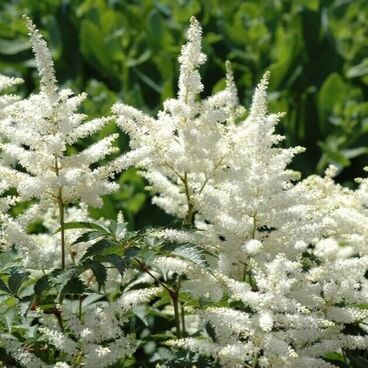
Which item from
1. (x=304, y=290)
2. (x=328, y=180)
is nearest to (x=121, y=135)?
(x=328, y=180)

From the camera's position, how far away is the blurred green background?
23.8 feet

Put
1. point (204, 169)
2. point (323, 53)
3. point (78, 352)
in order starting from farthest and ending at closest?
point (323, 53) < point (204, 169) < point (78, 352)

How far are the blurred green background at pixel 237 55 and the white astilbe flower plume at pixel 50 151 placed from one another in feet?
10.6

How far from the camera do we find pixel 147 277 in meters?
3.74

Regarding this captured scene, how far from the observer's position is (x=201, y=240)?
129 inches

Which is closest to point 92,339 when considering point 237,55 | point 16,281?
point 16,281

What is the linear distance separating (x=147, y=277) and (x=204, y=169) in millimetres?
613

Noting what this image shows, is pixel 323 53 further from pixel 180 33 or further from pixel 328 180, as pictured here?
pixel 328 180

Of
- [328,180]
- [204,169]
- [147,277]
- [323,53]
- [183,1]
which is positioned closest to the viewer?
[204,169]

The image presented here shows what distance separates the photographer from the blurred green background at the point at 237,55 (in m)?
7.26

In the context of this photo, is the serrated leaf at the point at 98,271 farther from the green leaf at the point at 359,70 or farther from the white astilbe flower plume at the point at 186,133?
the green leaf at the point at 359,70

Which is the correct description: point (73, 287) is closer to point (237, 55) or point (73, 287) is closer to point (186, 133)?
point (186, 133)

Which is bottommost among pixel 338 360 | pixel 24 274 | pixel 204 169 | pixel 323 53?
pixel 338 360

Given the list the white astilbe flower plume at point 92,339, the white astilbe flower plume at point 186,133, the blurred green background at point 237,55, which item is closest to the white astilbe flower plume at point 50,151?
the white astilbe flower plume at point 186,133
